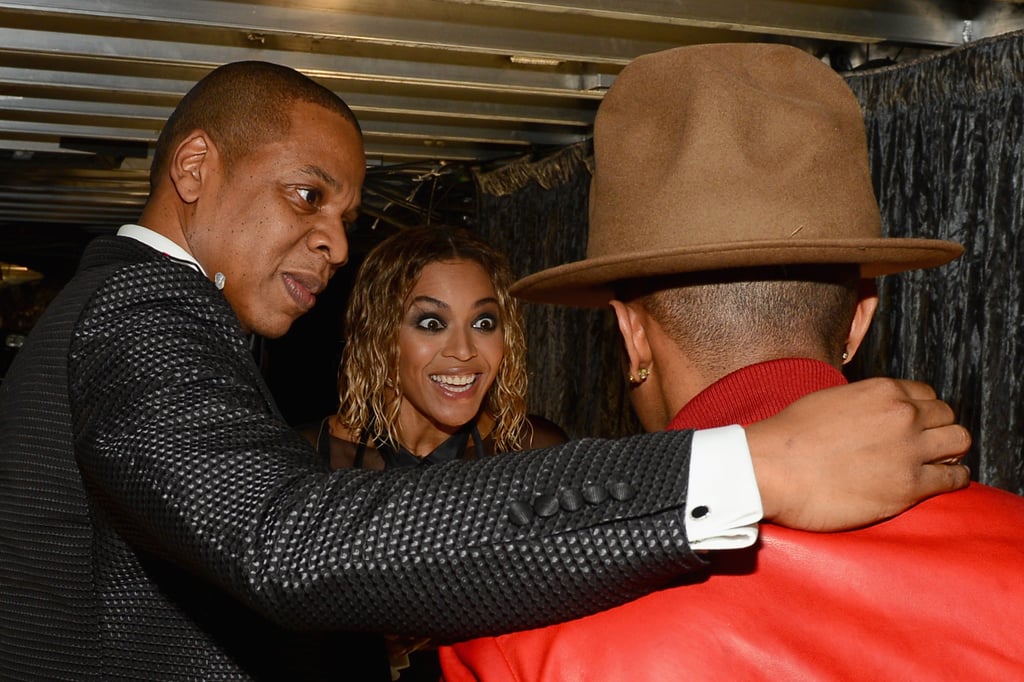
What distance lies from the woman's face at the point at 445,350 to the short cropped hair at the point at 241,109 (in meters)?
1.67

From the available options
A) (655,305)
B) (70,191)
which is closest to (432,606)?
(655,305)

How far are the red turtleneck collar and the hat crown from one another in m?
0.16

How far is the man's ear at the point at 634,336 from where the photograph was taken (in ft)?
4.17

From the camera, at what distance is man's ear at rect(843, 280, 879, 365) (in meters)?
1.37

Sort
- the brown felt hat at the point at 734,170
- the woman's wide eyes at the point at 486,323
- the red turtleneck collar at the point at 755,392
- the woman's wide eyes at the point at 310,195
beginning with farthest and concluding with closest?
the woman's wide eyes at the point at 486,323, the woman's wide eyes at the point at 310,195, the brown felt hat at the point at 734,170, the red turtleneck collar at the point at 755,392

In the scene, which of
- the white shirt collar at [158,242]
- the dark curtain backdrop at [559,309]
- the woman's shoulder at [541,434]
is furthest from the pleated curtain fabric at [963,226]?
the white shirt collar at [158,242]

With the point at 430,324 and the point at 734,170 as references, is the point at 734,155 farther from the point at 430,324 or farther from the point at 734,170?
the point at 430,324

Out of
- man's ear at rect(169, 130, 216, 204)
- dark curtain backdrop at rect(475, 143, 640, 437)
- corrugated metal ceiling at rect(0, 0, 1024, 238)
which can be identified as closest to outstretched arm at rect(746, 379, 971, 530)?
man's ear at rect(169, 130, 216, 204)

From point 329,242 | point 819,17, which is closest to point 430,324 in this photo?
point 329,242

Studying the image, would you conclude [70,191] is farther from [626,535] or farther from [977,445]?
[626,535]

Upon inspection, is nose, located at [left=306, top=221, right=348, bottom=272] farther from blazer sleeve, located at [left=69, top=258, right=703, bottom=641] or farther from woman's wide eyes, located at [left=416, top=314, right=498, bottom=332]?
woman's wide eyes, located at [left=416, top=314, right=498, bottom=332]

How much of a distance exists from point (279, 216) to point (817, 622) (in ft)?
3.91

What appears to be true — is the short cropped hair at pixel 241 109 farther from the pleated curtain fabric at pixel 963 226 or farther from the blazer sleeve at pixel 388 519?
the pleated curtain fabric at pixel 963 226

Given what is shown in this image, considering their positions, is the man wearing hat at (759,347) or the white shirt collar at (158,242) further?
the white shirt collar at (158,242)
